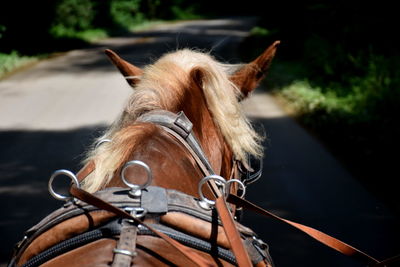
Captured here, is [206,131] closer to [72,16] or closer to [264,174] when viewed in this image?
[264,174]

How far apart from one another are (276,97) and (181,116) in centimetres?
943

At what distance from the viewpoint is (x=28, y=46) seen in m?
18.7

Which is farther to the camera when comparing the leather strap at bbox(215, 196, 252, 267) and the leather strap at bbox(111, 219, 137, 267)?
the leather strap at bbox(215, 196, 252, 267)

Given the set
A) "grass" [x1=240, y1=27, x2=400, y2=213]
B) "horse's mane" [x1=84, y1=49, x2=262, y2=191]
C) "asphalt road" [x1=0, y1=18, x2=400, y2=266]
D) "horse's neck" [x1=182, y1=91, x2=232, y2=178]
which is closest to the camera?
"horse's mane" [x1=84, y1=49, x2=262, y2=191]

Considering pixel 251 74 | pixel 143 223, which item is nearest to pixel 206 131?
pixel 251 74

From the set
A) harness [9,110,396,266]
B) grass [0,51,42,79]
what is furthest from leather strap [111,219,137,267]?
grass [0,51,42,79]

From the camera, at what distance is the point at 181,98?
2.24 metres

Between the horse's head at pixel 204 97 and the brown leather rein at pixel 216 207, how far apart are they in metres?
0.10

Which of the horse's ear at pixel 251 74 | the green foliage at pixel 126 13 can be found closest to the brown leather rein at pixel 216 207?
the horse's ear at pixel 251 74

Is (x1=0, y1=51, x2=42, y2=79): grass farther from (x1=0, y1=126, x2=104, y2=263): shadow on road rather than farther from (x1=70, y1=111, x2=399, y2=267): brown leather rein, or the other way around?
(x1=70, y1=111, x2=399, y2=267): brown leather rein

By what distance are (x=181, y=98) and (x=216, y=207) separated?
28.7 inches

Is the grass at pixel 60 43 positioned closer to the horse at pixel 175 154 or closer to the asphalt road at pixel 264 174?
the asphalt road at pixel 264 174

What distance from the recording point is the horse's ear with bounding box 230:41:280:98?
264 cm

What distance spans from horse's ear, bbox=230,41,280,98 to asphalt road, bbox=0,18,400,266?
0.60 metres
